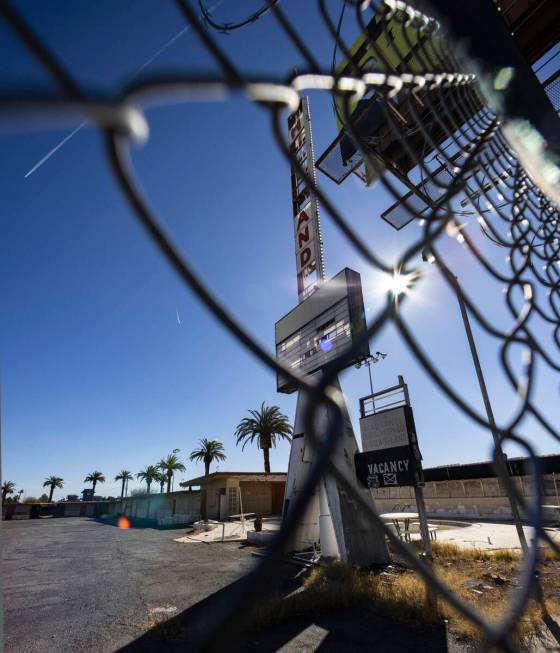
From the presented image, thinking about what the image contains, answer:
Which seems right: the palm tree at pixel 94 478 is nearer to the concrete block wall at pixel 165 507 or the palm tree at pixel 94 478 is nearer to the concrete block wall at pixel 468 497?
the concrete block wall at pixel 165 507

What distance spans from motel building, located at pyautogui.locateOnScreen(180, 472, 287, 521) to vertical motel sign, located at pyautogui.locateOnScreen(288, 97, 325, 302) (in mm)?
21477

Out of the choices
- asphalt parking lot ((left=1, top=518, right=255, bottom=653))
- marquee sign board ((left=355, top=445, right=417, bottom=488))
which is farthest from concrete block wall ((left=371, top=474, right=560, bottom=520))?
asphalt parking lot ((left=1, top=518, right=255, bottom=653))

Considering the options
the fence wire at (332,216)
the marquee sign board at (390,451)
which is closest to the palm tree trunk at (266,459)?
the marquee sign board at (390,451)

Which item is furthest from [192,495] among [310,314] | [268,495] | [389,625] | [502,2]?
[502,2]

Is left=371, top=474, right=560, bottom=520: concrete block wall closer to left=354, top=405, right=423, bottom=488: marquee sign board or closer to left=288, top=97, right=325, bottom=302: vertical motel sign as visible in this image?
left=354, top=405, right=423, bottom=488: marquee sign board

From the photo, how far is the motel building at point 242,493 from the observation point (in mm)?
30508

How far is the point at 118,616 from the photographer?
20.7 feet

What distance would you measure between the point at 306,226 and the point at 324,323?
4546mm

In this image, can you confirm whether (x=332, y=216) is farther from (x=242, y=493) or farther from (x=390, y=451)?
(x=242, y=493)

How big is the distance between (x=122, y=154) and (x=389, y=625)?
6739 mm

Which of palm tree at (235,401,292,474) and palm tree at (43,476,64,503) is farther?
palm tree at (43,476,64,503)

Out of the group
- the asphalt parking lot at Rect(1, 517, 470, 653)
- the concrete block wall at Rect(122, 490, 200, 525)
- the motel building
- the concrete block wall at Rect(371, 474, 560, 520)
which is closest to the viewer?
the asphalt parking lot at Rect(1, 517, 470, 653)

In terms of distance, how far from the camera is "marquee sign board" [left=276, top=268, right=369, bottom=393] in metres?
10.5

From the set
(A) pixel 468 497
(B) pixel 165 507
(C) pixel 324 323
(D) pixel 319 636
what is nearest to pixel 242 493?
(A) pixel 468 497
